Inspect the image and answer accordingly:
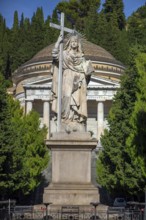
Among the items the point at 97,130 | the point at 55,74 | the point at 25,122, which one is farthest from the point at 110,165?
the point at 97,130

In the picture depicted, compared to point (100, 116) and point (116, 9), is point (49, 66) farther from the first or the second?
point (116, 9)

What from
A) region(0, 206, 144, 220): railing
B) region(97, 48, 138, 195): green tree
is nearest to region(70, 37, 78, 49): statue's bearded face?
region(0, 206, 144, 220): railing

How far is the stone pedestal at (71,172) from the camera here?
14930mm

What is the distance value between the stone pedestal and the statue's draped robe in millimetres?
887

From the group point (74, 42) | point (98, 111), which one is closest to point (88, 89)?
point (98, 111)

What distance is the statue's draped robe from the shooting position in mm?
15977

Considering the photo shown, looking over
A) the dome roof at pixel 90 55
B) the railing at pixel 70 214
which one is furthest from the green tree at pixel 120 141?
the dome roof at pixel 90 55

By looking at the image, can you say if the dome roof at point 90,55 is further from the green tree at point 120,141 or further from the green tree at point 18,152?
the green tree at point 120,141

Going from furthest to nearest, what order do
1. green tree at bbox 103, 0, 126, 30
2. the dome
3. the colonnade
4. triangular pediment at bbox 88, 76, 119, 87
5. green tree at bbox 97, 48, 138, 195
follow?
green tree at bbox 103, 0, 126, 30
the dome
triangular pediment at bbox 88, 76, 119, 87
the colonnade
green tree at bbox 97, 48, 138, 195

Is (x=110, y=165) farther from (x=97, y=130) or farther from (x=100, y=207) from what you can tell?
(x=97, y=130)

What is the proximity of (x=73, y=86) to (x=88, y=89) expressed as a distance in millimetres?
60799

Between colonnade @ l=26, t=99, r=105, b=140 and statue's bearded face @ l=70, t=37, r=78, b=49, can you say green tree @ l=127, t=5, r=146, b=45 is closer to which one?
colonnade @ l=26, t=99, r=105, b=140

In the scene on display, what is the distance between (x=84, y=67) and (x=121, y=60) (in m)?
83.7

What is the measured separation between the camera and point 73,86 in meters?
16.1
